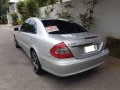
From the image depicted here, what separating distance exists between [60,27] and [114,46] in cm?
273

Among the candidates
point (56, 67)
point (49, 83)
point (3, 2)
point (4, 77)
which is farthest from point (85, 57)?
point (3, 2)

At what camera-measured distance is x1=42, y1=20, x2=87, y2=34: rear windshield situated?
4.39 m

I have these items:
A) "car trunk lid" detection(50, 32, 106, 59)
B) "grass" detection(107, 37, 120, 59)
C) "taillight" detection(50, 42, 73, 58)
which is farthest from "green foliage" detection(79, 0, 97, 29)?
"taillight" detection(50, 42, 73, 58)

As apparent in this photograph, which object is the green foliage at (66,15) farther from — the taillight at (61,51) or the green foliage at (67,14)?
the taillight at (61,51)

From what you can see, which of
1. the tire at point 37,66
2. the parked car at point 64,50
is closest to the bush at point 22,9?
the tire at point 37,66

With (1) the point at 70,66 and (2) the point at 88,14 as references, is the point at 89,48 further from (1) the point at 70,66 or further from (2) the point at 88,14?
(2) the point at 88,14

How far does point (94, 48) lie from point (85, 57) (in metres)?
0.38

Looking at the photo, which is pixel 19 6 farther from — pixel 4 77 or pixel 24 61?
pixel 4 77

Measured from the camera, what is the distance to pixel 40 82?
13.4ft

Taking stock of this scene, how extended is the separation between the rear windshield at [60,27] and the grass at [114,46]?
160cm

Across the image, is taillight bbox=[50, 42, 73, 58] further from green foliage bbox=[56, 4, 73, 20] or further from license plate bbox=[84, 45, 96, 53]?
green foliage bbox=[56, 4, 73, 20]

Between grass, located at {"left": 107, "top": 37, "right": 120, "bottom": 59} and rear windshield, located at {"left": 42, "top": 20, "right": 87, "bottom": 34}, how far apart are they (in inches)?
63.2

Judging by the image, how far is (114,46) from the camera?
20.8 ft

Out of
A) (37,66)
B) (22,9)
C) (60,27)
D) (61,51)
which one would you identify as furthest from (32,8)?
(61,51)
